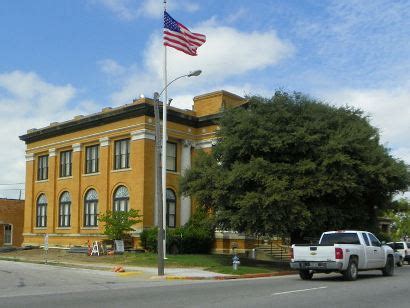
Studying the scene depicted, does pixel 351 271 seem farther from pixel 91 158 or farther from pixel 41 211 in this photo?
pixel 41 211

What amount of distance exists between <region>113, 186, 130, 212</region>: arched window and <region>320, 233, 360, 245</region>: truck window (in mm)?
19704

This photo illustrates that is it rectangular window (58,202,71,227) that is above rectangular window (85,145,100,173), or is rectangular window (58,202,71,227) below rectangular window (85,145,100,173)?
below

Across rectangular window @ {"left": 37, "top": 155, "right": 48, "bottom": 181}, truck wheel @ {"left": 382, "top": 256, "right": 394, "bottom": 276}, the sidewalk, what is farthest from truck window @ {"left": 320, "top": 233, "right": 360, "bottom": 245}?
rectangular window @ {"left": 37, "top": 155, "right": 48, "bottom": 181}

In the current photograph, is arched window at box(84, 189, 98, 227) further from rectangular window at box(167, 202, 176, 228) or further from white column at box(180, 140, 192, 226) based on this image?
white column at box(180, 140, 192, 226)

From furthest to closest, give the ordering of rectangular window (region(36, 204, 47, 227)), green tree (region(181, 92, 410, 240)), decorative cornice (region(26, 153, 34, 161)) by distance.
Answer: decorative cornice (region(26, 153, 34, 161)) < rectangular window (region(36, 204, 47, 227)) < green tree (region(181, 92, 410, 240))

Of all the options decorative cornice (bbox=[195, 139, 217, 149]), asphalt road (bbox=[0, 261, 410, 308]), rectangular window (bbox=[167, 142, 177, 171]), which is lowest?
asphalt road (bbox=[0, 261, 410, 308])

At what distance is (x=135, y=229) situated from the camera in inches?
1491

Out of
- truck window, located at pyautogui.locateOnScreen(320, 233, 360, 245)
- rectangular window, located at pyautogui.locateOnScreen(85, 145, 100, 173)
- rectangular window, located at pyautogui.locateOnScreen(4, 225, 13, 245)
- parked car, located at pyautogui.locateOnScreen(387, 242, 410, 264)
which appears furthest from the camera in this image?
rectangular window, located at pyautogui.locateOnScreen(4, 225, 13, 245)

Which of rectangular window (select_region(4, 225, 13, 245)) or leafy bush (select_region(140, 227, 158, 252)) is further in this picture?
rectangular window (select_region(4, 225, 13, 245))

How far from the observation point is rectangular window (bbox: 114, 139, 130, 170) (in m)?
40.1

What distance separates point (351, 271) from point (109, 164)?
24.0m

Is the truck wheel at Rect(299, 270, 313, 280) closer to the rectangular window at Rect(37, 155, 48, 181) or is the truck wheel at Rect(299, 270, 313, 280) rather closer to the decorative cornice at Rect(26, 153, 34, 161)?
the rectangular window at Rect(37, 155, 48, 181)

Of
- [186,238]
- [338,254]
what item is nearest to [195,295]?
[338,254]

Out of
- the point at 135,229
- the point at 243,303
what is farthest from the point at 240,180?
the point at 243,303
